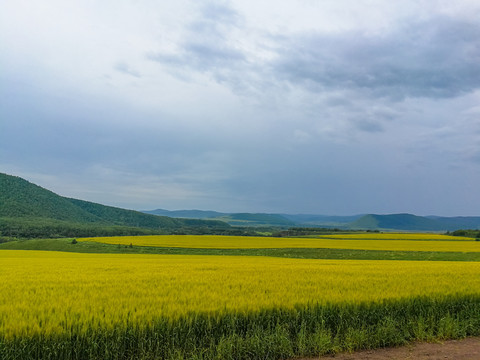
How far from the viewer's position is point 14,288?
10609 millimetres

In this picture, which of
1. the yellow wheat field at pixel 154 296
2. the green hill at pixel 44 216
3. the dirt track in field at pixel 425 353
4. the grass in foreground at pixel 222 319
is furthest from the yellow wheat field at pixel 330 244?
the green hill at pixel 44 216

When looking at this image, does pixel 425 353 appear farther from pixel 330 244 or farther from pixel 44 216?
pixel 44 216

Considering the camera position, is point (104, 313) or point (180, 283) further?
point (180, 283)

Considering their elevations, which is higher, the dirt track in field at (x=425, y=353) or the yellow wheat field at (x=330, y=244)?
the dirt track in field at (x=425, y=353)

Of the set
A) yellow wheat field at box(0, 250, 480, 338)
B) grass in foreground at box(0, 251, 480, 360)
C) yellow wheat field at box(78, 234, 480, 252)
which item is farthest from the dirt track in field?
yellow wheat field at box(78, 234, 480, 252)

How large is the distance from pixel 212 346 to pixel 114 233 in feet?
379

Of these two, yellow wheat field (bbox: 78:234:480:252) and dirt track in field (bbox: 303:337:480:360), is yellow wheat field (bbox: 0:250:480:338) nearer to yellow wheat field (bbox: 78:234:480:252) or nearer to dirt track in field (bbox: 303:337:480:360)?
dirt track in field (bbox: 303:337:480:360)

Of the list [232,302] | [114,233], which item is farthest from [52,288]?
[114,233]

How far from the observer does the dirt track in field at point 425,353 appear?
23.4 feet

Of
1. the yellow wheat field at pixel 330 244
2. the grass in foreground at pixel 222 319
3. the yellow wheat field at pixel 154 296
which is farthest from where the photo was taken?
the yellow wheat field at pixel 330 244

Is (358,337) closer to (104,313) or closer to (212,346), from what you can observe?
(212,346)

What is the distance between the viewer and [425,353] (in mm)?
7395

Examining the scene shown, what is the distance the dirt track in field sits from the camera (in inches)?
281

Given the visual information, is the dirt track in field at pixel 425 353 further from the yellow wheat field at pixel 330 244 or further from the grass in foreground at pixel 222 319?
the yellow wheat field at pixel 330 244
